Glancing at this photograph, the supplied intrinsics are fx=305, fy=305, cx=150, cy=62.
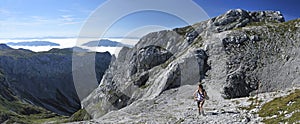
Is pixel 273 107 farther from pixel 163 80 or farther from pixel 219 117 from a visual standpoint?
pixel 163 80

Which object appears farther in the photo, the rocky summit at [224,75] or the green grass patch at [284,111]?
the rocky summit at [224,75]

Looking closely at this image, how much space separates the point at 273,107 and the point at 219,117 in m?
5.96

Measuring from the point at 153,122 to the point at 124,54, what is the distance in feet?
365

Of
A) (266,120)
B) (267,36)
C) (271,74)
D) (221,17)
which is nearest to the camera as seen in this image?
(266,120)

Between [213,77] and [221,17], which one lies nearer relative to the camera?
[213,77]

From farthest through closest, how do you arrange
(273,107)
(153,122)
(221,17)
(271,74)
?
1. (221,17)
2. (271,74)
3. (153,122)
4. (273,107)

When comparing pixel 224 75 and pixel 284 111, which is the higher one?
pixel 224 75

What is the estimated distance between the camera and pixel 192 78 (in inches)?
2985

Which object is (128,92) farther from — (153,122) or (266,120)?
(266,120)

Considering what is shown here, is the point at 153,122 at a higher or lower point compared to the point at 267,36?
lower

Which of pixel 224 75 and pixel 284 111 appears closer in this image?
pixel 284 111

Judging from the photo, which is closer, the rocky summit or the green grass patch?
the green grass patch

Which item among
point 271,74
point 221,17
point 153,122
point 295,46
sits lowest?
point 153,122

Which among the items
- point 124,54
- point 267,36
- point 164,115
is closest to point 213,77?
point 267,36
